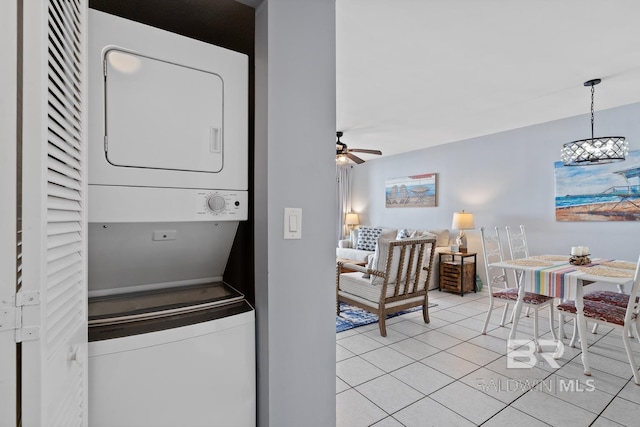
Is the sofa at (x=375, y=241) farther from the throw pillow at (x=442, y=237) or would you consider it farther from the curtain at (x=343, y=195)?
the curtain at (x=343, y=195)

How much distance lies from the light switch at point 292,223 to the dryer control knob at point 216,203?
0.24 metres

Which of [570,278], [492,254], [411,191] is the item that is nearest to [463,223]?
[492,254]

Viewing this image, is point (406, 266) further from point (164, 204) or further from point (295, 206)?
point (164, 204)

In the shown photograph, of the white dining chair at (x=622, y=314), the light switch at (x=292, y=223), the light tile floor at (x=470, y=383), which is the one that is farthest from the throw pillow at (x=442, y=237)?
the light switch at (x=292, y=223)

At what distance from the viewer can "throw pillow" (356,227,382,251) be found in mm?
5621

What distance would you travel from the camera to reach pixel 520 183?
4.37 m

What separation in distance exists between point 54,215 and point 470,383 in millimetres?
2534

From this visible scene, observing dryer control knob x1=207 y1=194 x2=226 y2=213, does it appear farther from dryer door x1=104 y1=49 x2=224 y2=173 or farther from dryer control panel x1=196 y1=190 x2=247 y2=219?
dryer door x1=104 y1=49 x2=224 y2=173

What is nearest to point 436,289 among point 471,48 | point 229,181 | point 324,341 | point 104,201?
point 471,48

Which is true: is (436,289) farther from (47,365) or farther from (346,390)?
(47,365)

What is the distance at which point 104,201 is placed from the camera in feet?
3.20

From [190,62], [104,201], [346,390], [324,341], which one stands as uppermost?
[190,62]

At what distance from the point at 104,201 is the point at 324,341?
928 mm

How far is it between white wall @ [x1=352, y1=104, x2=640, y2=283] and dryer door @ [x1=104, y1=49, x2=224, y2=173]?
4.46 m
